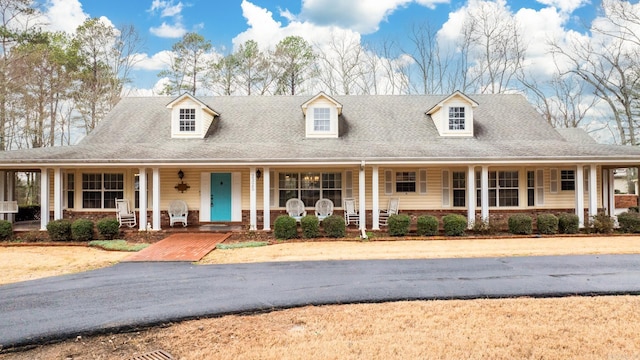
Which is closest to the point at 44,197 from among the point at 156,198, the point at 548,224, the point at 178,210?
the point at 156,198

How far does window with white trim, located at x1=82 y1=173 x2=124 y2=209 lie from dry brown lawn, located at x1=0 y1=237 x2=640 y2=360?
34.7ft

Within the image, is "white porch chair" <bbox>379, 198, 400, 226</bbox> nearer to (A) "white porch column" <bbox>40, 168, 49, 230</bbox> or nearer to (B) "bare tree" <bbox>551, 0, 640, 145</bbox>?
(A) "white porch column" <bbox>40, 168, 49, 230</bbox>

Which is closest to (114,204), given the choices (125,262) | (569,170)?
(125,262)

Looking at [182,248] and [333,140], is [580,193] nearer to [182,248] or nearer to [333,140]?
[333,140]

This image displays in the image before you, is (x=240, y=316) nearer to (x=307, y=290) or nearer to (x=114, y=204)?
(x=307, y=290)

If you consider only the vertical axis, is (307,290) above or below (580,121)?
below

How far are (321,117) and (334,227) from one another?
16.1 feet

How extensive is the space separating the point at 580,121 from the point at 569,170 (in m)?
20.3

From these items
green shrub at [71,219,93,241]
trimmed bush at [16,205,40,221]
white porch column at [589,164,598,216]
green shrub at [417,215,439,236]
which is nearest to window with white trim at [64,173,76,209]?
green shrub at [71,219,93,241]

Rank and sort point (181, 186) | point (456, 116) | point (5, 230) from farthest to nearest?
point (456, 116)
point (181, 186)
point (5, 230)

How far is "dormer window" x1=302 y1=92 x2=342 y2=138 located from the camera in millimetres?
14422

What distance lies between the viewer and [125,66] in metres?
27.1

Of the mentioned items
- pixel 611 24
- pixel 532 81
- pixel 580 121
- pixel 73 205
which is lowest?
pixel 73 205

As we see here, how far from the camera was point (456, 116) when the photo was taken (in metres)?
14.7
